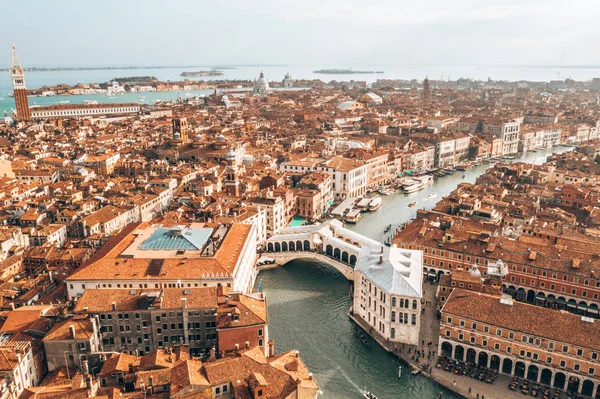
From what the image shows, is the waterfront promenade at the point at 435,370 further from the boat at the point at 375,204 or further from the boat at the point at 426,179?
the boat at the point at 426,179

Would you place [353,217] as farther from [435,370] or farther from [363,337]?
[435,370]

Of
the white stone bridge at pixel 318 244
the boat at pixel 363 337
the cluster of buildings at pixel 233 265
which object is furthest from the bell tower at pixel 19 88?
the boat at pixel 363 337

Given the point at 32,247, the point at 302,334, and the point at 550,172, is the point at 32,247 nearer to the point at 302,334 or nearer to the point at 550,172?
the point at 302,334

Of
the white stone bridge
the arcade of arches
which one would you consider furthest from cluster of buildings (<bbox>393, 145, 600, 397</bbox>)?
the white stone bridge

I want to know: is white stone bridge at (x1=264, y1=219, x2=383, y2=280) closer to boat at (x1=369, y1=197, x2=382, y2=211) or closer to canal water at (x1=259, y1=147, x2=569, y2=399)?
canal water at (x1=259, y1=147, x2=569, y2=399)

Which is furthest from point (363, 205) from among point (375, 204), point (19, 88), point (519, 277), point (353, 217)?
point (19, 88)

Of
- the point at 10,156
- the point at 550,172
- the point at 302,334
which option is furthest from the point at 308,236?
→ the point at 10,156

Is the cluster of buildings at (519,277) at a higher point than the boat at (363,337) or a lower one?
→ higher
